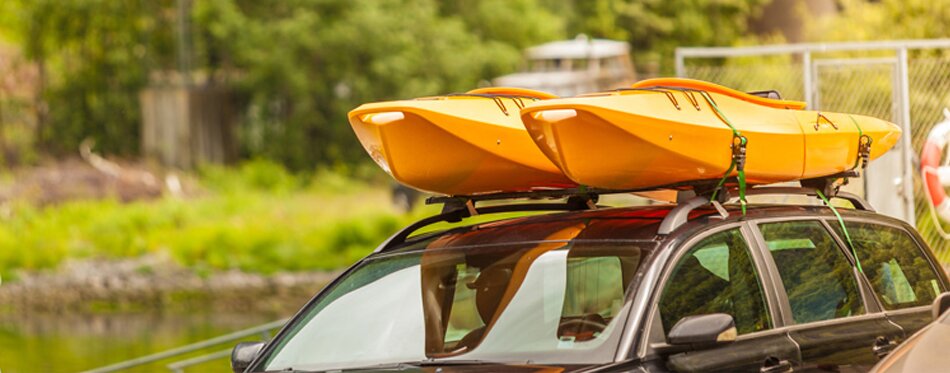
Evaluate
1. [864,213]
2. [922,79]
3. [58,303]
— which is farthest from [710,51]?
[58,303]

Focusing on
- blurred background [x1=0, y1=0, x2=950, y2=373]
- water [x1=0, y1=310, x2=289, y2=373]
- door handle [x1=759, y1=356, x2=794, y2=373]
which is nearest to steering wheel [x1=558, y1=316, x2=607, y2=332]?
door handle [x1=759, y1=356, x2=794, y2=373]

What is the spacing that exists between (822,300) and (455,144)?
165 cm

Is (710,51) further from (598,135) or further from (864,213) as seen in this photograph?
(598,135)

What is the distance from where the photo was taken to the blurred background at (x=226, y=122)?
106ft

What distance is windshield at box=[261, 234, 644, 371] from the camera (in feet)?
21.7

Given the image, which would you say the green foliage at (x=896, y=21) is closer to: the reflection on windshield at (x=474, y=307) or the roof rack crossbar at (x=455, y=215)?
the roof rack crossbar at (x=455, y=215)

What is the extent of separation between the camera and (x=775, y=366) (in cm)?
690

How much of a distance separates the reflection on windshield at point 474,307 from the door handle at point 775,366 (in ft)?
2.14

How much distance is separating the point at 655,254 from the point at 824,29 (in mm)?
20114

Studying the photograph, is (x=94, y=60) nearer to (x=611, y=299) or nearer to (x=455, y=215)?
(x=455, y=215)

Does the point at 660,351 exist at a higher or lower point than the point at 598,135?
lower

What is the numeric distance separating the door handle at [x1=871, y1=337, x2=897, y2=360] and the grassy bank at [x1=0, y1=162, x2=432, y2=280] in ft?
79.9

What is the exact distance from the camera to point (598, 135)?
679cm

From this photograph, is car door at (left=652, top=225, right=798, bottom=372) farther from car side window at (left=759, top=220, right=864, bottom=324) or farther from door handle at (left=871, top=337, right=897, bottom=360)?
door handle at (left=871, top=337, right=897, bottom=360)
